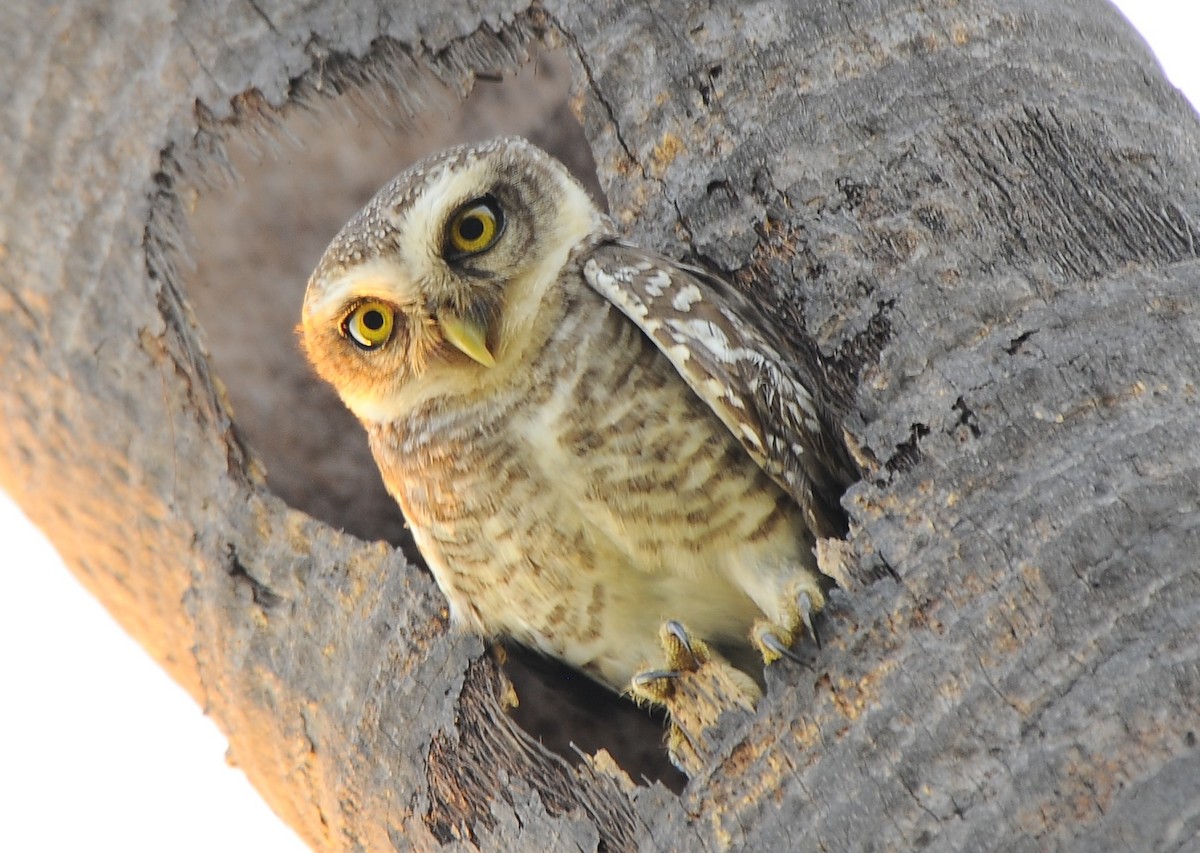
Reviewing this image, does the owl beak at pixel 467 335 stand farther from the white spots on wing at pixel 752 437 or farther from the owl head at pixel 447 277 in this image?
the white spots on wing at pixel 752 437

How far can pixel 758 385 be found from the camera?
2.17 m

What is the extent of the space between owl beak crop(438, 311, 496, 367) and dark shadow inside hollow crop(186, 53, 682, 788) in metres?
0.49

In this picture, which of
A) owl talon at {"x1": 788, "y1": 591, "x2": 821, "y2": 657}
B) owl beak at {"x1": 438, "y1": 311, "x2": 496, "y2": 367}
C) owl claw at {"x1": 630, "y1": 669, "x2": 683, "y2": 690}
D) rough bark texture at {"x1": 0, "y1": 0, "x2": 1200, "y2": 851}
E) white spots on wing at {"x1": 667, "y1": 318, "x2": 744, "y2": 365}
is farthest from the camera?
owl beak at {"x1": 438, "y1": 311, "x2": 496, "y2": 367}

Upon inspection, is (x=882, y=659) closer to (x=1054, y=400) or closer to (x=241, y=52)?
(x=1054, y=400)

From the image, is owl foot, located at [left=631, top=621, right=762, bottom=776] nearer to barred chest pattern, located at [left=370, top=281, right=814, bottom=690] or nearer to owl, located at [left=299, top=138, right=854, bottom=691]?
owl, located at [left=299, top=138, right=854, bottom=691]

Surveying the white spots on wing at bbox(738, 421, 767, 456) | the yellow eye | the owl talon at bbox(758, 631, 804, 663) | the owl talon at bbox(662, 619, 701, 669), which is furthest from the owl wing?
the yellow eye

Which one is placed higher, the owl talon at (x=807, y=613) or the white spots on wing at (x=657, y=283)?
the white spots on wing at (x=657, y=283)

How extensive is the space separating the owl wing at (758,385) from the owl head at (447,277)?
0.35 meters


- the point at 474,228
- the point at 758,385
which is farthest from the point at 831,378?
the point at 474,228

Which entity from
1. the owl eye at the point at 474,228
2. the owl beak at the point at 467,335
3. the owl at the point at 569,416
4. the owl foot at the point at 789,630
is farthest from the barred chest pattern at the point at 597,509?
the owl foot at the point at 789,630

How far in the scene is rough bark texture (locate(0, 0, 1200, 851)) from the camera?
149cm

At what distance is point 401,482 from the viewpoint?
2594mm

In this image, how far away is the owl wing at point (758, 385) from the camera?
215cm

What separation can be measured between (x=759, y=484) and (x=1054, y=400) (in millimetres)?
696
